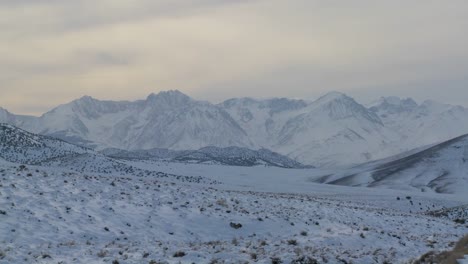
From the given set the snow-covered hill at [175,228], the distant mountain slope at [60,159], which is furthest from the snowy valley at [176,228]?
the distant mountain slope at [60,159]

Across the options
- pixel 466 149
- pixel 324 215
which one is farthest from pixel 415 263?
pixel 466 149

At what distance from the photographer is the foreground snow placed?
2066 centimetres

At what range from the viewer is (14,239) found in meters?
22.4

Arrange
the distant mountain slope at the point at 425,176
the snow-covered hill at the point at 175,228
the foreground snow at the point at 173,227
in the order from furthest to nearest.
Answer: the distant mountain slope at the point at 425,176, the foreground snow at the point at 173,227, the snow-covered hill at the point at 175,228

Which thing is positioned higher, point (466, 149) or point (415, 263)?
point (466, 149)

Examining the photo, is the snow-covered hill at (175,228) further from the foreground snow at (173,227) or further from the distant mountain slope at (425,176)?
the distant mountain slope at (425,176)

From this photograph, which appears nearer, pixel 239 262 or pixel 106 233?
pixel 239 262

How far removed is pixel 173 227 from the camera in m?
29.4

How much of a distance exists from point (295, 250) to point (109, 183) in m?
19.2

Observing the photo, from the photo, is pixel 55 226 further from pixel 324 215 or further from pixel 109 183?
pixel 324 215

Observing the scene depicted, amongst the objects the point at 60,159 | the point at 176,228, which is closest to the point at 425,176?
the point at 60,159

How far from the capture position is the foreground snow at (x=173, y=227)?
20.7 metres

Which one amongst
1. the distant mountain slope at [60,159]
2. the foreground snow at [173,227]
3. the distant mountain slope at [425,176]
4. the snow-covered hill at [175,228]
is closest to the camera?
the snow-covered hill at [175,228]

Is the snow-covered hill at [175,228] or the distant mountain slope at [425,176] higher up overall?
the distant mountain slope at [425,176]
